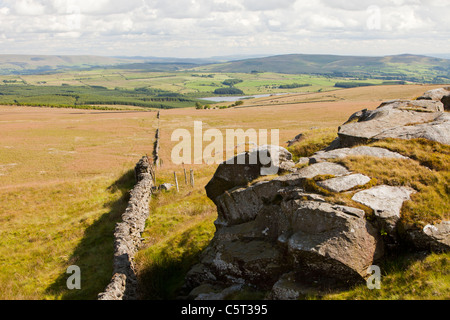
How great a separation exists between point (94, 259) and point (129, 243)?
9.85 feet

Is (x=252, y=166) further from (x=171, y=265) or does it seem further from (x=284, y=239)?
(x=171, y=265)

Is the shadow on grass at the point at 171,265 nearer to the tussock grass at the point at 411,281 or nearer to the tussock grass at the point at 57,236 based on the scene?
the tussock grass at the point at 57,236

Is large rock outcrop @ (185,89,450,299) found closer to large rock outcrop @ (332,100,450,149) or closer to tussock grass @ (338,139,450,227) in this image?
large rock outcrop @ (332,100,450,149)

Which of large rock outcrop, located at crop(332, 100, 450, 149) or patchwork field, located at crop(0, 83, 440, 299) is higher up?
large rock outcrop, located at crop(332, 100, 450, 149)

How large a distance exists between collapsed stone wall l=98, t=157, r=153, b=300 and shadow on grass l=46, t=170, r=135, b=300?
5.08ft

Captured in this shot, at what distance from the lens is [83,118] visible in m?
120

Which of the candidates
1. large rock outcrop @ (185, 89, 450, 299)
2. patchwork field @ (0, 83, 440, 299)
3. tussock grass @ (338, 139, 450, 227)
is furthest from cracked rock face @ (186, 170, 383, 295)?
patchwork field @ (0, 83, 440, 299)

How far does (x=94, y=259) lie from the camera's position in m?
20.7

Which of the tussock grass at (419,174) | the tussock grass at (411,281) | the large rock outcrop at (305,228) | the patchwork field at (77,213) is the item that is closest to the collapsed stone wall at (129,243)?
the patchwork field at (77,213)

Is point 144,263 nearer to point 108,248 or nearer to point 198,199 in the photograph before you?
point 108,248

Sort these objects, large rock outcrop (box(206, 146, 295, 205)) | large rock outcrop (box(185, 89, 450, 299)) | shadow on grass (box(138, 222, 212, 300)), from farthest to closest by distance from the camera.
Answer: large rock outcrop (box(206, 146, 295, 205))
shadow on grass (box(138, 222, 212, 300))
large rock outcrop (box(185, 89, 450, 299))

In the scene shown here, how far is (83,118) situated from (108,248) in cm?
10875

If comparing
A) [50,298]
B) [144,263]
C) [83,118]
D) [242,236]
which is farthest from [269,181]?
[83,118]

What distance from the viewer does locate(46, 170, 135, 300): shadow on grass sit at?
17219 millimetres
